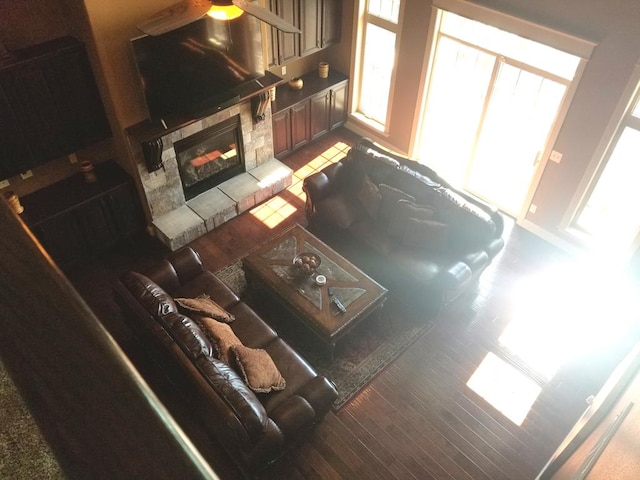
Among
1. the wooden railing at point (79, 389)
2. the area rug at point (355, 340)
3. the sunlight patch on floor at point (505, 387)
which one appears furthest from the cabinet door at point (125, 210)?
the wooden railing at point (79, 389)

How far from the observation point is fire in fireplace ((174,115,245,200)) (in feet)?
19.5

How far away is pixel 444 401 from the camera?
4672 millimetres

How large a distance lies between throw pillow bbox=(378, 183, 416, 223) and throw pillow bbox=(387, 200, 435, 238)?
4.4 inches

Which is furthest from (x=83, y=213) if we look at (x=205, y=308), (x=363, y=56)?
(x=363, y=56)

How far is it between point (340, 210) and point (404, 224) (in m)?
0.75

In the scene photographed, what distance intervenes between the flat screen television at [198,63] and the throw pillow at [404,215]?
2.31m

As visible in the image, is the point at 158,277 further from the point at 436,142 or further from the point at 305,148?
the point at 436,142

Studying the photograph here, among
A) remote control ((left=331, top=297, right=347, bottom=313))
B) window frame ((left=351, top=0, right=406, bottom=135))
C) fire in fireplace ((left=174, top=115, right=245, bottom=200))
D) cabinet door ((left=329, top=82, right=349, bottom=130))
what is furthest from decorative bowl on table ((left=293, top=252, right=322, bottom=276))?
cabinet door ((left=329, top=82, right=349, bottom=130))

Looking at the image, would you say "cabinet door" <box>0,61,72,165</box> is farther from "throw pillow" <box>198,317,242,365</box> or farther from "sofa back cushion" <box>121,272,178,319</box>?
"throw pillow" <box>198,317,242,365</box>

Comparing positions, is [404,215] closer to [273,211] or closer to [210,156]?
[273,211]

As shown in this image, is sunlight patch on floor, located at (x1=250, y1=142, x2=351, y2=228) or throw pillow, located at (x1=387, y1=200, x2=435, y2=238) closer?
throw pillow, located at (x1=387, y1=200, x2=435, y2=238)

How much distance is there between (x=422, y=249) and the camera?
5371 mm

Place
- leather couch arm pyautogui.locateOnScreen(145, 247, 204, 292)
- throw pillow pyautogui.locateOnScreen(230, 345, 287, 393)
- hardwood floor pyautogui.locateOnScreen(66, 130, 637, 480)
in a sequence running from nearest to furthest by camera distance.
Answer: throw pillow pyautogui.locateOnScreen(230, 345, 287, 393)
hardwood floor pyautogui.locateOnScreen(66, 130, 637, 480)
leather couch arm pyautogui.locateOnScreen(145, 247, 204, 292)

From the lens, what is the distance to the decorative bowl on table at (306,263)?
495cm
